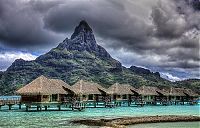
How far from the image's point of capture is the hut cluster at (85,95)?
2509 inches

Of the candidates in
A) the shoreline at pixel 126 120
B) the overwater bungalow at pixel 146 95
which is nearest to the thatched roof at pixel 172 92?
the overwater bungalow at pixel 146 95

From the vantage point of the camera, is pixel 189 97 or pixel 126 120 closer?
pixel 126 120

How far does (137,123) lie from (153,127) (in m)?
3.96

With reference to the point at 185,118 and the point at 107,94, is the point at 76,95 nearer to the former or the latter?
the point at 107,94

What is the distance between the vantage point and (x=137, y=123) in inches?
1688

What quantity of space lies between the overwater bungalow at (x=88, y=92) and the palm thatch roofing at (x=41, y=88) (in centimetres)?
567

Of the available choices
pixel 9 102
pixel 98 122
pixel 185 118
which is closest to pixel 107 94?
pixel 9 102

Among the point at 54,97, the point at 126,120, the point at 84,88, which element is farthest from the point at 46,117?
the point at 84,88

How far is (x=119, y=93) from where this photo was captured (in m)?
87.8

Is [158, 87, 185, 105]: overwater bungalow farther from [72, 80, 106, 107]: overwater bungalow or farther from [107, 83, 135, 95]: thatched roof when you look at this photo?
[72, 80, 106, 107]: overwater bungalow

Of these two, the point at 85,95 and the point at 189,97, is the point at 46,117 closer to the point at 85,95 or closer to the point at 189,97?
the point at 85,95

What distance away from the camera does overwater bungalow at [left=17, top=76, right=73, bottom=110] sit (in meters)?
62.8

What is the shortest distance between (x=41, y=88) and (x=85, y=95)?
15.4 m

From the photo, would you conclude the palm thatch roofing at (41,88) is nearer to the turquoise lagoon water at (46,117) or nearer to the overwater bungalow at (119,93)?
the turquoise lagoon water at (46,117)
